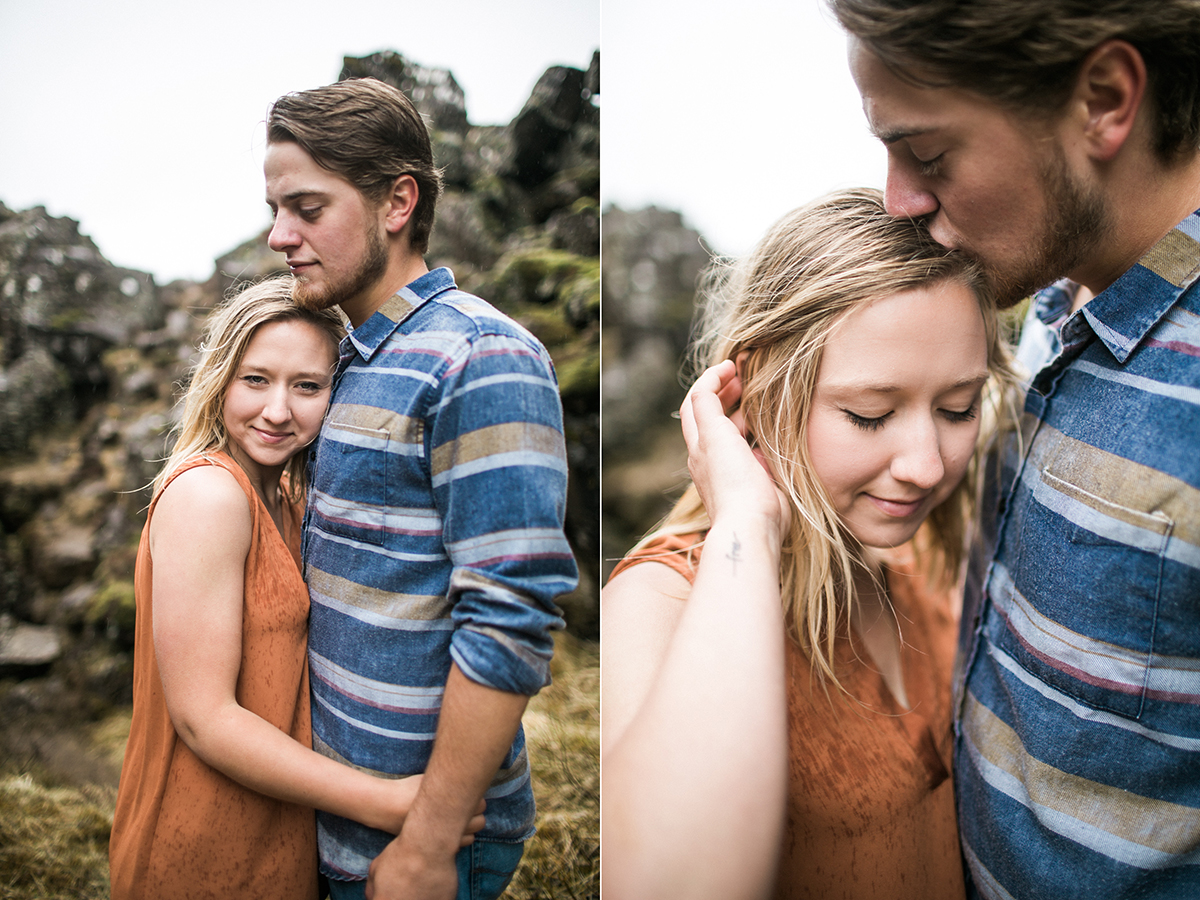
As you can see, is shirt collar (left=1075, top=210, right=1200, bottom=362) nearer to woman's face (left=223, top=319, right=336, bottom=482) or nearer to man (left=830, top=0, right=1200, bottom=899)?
man (left=830, top=0, right=1200, bottom=899)

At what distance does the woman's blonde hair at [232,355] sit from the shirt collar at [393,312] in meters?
0.10

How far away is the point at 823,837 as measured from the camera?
118 cm

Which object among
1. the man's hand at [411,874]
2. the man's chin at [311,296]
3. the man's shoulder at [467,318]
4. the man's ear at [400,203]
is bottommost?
the man's hand at [411,874]

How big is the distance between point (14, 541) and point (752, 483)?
5.73ft

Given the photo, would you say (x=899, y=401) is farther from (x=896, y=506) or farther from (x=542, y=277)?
(x=542, y=277)

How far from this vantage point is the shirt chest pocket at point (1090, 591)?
986 millimetres

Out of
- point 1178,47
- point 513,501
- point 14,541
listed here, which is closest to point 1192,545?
point 1178,47

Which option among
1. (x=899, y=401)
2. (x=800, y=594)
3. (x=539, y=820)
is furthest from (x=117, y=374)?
(x=899, y=401)

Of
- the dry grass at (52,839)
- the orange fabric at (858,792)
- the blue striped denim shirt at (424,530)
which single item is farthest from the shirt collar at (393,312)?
the dry grass at (52,839)

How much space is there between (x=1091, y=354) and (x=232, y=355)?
148 cm

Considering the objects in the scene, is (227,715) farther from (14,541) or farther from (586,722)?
(14,541)

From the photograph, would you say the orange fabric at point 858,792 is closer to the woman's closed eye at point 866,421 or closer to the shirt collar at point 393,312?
the woman's closed eye at point 866,421

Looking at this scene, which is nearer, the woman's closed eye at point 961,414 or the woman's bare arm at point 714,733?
the woman's bare arm at point 714,733

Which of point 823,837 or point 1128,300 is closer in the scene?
point 1128,300
